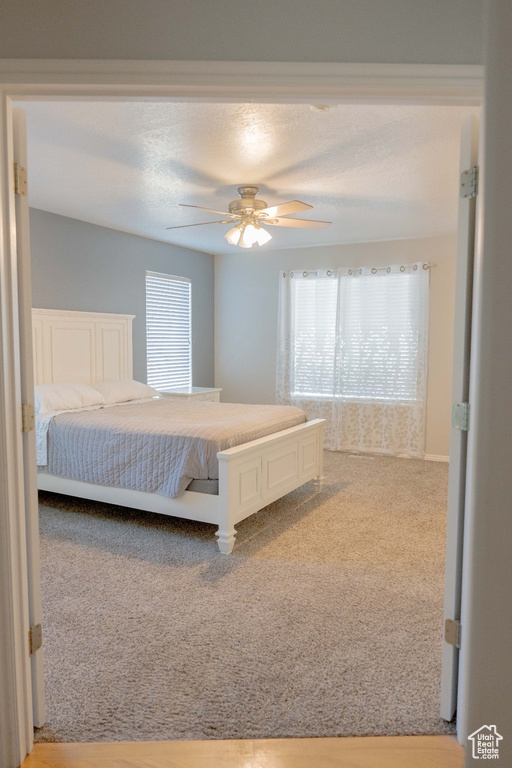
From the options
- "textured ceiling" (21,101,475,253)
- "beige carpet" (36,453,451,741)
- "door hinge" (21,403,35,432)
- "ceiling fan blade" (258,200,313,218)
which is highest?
"textured ceiling" (21,101,475,253)

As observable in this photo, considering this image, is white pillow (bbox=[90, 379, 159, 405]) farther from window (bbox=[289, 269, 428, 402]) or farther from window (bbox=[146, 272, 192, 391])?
window (bbox=[289, 269, 428, 402])

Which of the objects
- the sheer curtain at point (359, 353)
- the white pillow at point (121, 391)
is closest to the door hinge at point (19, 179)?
the white pillow at point (121, 391)

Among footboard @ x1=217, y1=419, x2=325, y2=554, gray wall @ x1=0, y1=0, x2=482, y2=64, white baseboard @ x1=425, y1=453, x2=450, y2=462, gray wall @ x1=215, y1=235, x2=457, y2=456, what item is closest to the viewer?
gray wall @ x1=0, y1=0, x2=482, y2=64

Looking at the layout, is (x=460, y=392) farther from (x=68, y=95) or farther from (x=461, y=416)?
(x=68, y=95)

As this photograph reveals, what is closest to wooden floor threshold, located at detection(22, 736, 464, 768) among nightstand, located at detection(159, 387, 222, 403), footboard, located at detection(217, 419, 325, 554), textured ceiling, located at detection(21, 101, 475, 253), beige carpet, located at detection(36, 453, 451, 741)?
beige carpet, located at detection(36, 453, 451, 741)

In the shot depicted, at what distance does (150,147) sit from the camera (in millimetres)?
3150

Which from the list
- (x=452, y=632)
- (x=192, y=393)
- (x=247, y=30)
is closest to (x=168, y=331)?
(x=192, y=393)

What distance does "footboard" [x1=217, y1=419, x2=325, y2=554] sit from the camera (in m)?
3.23

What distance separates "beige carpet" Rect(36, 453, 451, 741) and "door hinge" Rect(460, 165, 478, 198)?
1.78m

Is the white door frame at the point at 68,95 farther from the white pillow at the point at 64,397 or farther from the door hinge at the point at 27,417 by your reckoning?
the white pillow at the point at 64,397

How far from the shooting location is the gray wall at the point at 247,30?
142cm

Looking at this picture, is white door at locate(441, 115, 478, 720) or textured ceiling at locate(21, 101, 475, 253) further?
textured ceiling at locate(21, 101, 475, 253)

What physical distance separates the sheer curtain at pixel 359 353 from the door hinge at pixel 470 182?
4.34 metres

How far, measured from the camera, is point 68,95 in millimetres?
1543
